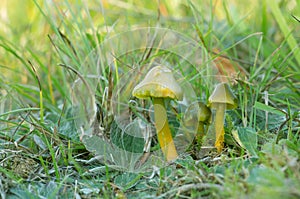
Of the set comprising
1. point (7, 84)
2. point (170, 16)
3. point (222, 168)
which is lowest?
Answer: point (222, 168)

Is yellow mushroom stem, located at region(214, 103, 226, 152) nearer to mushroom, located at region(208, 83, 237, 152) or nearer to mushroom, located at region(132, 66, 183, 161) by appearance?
mushroom, located at region(208, 83, 237, 152)

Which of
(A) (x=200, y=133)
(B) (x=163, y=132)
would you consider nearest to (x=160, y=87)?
(B) (x=163, y=132)

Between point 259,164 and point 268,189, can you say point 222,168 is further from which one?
point 268,189

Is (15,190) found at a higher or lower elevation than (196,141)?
lower

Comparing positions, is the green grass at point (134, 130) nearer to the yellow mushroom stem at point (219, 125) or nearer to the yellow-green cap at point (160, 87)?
the yellow mushroom stem at point (219, 125)

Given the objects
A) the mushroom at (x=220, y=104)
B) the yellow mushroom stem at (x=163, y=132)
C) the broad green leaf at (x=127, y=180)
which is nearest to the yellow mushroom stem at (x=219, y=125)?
the mushroom at (x=220, y=104)

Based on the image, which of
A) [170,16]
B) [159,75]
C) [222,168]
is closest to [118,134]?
[159,75]

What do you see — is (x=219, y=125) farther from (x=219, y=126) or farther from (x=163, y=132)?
(x=163, y=132)
